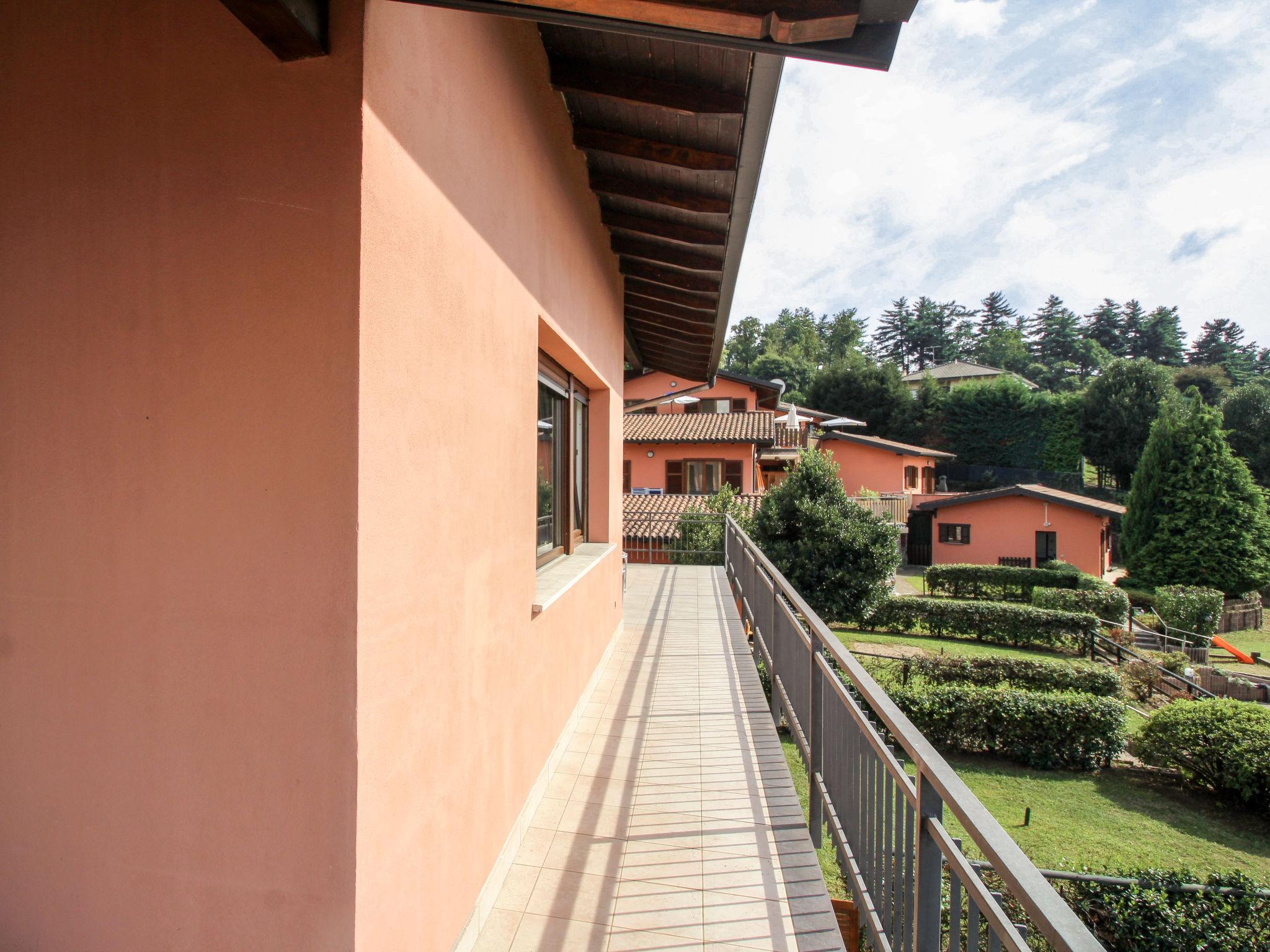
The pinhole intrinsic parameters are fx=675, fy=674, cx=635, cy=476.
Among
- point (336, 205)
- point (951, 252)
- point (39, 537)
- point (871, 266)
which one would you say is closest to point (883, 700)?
point (336, 205)

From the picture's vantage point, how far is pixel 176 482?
5.14 ft

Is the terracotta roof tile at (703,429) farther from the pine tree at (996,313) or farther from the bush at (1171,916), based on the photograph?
the pine tree at (996,313)

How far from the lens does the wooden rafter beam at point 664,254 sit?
16.1 ft

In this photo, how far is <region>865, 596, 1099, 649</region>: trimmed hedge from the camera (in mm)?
17438

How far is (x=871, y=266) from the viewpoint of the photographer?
242 feet

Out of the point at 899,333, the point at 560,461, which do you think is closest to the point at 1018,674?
the point at 560,461

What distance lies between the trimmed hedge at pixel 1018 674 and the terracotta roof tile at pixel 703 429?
14985 millimetres

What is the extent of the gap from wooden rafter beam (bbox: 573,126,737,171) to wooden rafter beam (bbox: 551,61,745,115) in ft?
1.20

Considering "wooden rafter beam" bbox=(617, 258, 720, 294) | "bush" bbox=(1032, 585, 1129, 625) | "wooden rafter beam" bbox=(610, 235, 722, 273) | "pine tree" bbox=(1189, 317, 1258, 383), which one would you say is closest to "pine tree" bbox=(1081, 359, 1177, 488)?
"bush" bbox=(1032, 585, 1129, 625)

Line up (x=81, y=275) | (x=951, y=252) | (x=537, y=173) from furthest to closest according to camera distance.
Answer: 1. (x=951, y=252)
2. (x=537, y=173)
3. (x=81, y=275)

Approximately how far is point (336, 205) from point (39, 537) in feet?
3.64

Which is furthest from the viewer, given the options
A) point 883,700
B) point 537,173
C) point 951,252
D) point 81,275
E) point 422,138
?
point 951,252

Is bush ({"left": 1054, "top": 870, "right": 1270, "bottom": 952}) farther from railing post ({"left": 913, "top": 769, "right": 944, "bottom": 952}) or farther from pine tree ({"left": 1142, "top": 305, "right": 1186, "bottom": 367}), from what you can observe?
pine tree ({"left": 1142, "top": 305, "right": 1186, "bottom": 367})

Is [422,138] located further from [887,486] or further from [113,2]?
[887,486]
